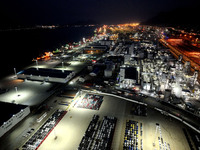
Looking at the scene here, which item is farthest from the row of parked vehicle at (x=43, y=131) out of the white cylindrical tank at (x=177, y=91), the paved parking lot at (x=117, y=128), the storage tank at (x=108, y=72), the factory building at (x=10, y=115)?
the white cylindrical tank at (x=177, y=91)

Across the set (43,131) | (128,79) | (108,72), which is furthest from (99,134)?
(108,72)

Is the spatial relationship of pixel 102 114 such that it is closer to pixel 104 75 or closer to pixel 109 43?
pixel 104 75

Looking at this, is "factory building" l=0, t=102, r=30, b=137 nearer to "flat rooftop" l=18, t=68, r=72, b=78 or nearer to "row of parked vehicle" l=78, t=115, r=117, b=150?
"row of parked vehicle" l=78, t=115, r=117, b=150

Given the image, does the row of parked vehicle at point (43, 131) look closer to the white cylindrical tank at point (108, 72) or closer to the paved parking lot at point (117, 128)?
the paved parking lot at point (117, 128)

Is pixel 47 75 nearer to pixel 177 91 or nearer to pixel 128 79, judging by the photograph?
pixel 128 79

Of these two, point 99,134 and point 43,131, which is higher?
point 43,131

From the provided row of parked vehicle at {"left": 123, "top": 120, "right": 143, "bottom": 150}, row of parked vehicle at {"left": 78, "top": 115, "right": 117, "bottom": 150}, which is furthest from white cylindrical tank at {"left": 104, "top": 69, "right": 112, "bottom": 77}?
row of parked vehicle at {"left": 123, "top": 120, "right": 143, "bottom": 150}
